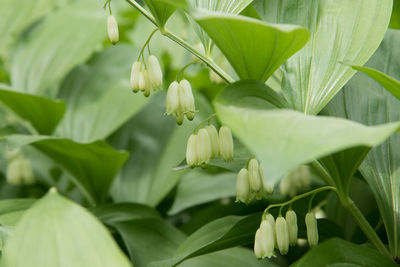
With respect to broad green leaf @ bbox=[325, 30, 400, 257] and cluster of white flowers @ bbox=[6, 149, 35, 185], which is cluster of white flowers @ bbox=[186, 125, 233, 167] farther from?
cluster of white flowers @ bbox=[6, 149, 35, 185]

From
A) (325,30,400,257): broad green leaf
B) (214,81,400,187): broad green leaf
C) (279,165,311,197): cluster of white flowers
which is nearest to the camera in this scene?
(214,81,400,187): broad green leaf

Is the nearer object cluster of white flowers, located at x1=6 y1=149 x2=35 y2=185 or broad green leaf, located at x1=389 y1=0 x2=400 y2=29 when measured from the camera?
broad green leaf, located at x1=389 y1=0 x2=400 y2=29

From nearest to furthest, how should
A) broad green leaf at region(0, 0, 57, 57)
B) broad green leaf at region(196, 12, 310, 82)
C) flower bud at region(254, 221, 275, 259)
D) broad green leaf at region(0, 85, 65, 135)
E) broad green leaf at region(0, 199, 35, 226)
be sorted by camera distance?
broad green leaf at region(196, 12, 310, 82) → flower bud at region(254, 221, 275, 259) → broad green leaf at region(0, 199, 35, 226) → broad green leaf at region(0, 85, 65, 135) → broad green leaf at region(0, 0, 57, 57)

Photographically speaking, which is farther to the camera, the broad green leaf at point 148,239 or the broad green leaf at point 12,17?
the broad green leaf at point 12,17

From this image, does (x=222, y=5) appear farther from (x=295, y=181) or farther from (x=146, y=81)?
(x=295, y=181)

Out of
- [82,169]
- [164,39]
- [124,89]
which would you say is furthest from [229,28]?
[164,39]

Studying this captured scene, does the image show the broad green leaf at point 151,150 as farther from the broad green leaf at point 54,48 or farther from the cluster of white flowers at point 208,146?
the cluster of white flowers at point 208,146

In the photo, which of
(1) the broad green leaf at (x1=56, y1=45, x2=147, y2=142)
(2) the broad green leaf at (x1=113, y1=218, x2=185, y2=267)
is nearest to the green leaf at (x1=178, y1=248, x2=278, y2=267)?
(2) the broad green leaf at (x1=113, y1=218, x2=185, y2=267)

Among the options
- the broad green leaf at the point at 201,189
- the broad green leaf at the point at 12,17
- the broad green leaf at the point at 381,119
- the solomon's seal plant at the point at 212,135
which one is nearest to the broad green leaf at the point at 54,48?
the solomon's seal plant at the point at 212,135

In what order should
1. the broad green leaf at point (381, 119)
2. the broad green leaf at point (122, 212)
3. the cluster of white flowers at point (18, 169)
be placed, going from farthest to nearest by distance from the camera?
the cluster of white flowers at point (18, 169)
the broad green leaf at point (122, 212)
the broad green leaf at point (381, 119)
